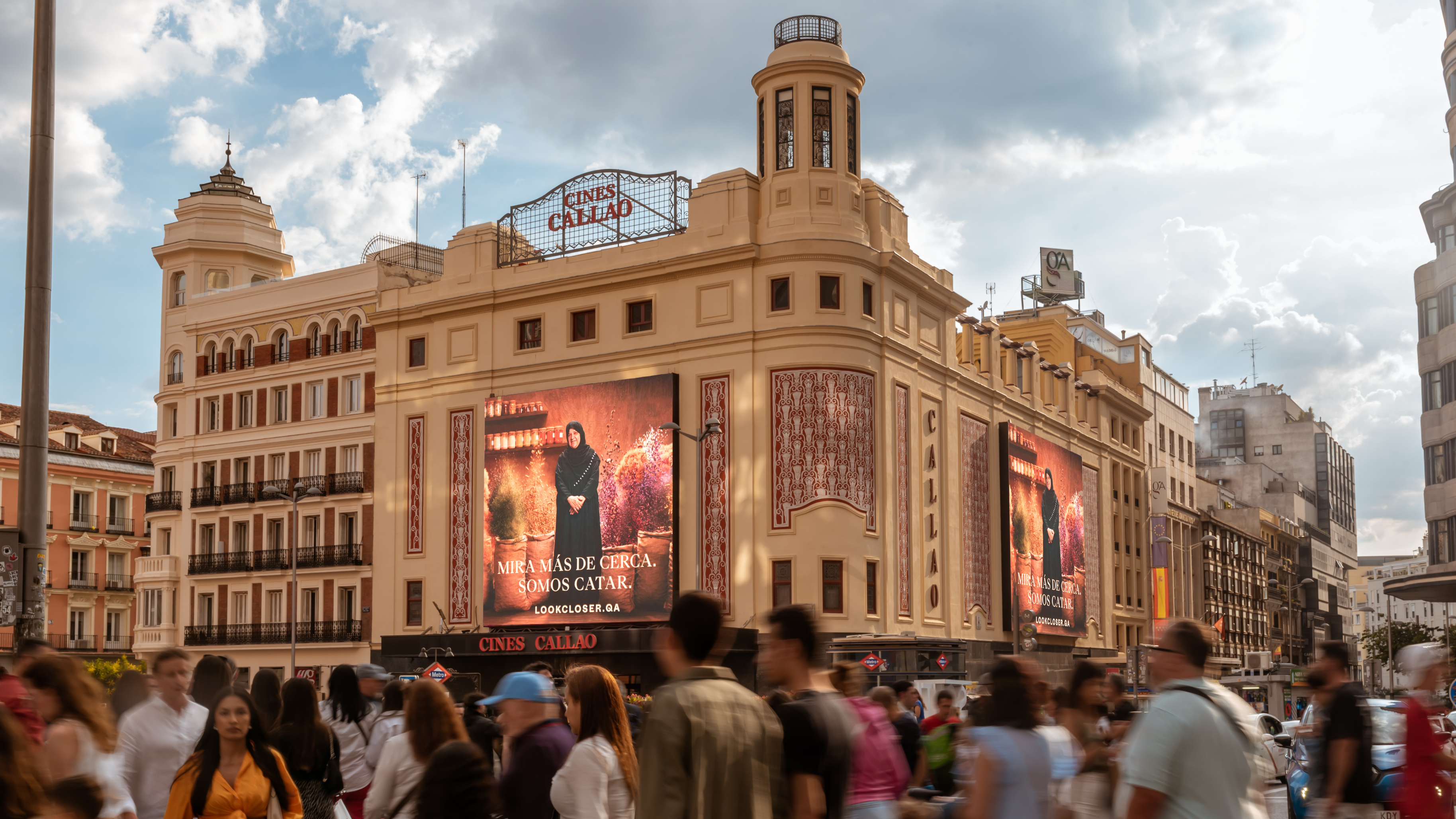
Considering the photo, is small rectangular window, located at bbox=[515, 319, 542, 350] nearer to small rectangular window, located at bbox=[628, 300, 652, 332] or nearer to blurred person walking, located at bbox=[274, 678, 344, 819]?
small rectangular window, located at bbox=[628, 300, 652, 332]

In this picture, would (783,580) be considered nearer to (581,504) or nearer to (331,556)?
(581,504)

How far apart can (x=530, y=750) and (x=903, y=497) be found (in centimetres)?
3938

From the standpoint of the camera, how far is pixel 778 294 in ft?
147

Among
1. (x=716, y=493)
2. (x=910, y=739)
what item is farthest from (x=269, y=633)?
(x=910, y=739)

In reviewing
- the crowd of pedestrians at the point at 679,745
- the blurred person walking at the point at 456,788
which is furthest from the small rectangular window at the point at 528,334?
the blurred person walking at the point at 456,788

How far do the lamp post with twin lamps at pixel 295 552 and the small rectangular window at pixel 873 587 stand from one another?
760 inches

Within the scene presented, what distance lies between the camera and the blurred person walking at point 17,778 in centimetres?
488

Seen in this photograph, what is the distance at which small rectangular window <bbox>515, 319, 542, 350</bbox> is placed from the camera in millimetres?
49312

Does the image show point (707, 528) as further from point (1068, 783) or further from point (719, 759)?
point (719, 759)

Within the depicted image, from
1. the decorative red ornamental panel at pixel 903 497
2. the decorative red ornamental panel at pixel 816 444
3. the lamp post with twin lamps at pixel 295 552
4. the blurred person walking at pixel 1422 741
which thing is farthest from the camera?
the lamp post with twin lamps at pixel 295 552

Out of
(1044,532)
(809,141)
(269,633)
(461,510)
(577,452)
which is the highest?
(809,141)

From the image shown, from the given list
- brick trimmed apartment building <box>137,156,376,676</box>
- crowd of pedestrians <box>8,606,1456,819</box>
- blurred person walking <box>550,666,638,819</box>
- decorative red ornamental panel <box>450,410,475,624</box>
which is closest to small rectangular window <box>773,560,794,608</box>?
decorative red ornamental panel <box>450,410,475,624</box>

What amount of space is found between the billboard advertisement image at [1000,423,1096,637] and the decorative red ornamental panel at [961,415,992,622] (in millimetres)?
853

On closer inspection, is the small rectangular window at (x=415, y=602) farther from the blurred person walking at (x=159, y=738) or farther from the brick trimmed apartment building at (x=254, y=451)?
the blurred person walking at (x=159, y=738)
